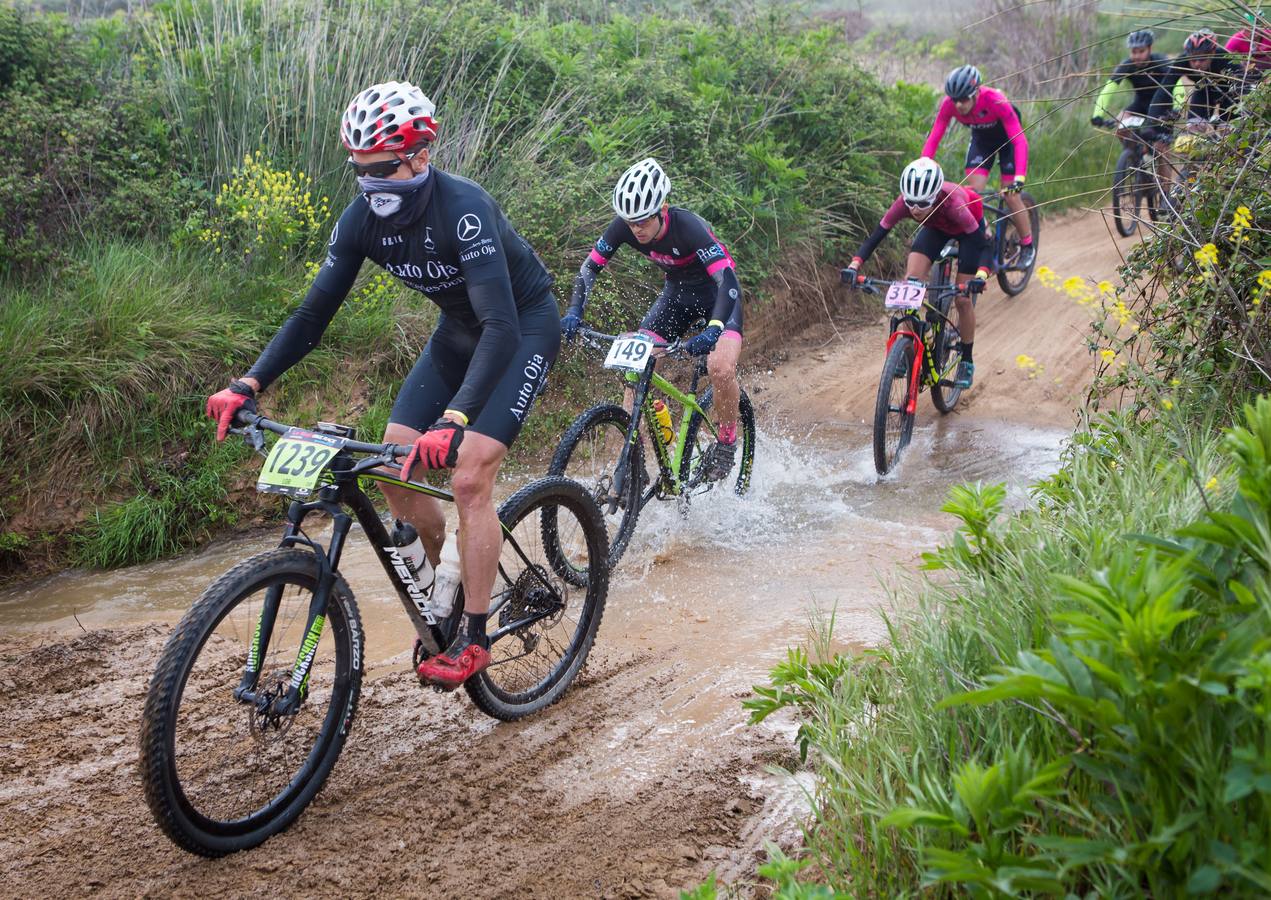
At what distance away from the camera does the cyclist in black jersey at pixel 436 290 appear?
4.00 meters

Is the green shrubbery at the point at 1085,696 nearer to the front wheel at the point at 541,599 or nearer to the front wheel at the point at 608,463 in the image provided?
the front wheel at the point at 541,599

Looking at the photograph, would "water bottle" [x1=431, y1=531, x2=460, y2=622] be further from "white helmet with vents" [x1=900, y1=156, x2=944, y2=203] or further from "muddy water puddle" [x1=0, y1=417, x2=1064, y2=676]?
"white helmet with vents" [x1=900, y1=156, x2=944, y2=203]

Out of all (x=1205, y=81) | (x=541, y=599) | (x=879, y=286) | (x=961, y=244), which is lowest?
(x=541, y=599)

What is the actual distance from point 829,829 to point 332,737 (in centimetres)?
189

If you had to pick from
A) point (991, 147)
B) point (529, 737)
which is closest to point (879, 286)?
point (991, 147)

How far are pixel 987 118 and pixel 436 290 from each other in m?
7.49

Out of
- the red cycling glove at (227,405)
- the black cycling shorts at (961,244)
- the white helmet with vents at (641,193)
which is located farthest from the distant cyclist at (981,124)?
the red cycling glove at (227,405)

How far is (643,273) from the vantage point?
957 centimetres

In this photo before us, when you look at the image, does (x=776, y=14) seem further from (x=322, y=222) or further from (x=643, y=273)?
(x=322, y=222)

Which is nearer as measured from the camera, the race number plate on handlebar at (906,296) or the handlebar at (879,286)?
the race number plate on handlebar at (906,296)

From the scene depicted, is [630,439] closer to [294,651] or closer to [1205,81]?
[294,651]

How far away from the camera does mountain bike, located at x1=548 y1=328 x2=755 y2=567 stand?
19.5 feet

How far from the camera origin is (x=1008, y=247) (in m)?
11.8

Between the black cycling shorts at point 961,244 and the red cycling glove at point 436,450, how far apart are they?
5927 mm
